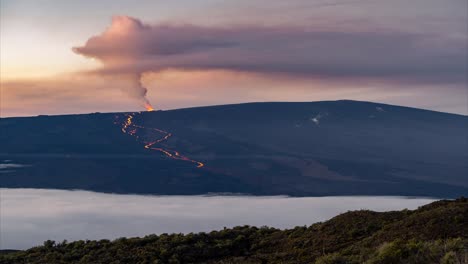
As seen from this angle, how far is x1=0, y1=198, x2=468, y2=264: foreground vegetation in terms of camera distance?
59.8ft

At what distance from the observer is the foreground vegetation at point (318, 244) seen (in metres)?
18.2

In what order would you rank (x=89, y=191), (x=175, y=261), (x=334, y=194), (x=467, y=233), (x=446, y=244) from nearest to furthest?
1. (x=446, y=244)
2. (x=467, y=233)
3. (x=175, y=261)
4. (x=334, y=194)
5. (x=89, y=191)

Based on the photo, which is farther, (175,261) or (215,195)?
(215,195)

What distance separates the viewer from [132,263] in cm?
2752

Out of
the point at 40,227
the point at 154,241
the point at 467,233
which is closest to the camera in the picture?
the point at 467,233

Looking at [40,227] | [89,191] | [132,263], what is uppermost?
[89,191]

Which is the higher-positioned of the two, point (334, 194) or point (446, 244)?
point (334, 194)

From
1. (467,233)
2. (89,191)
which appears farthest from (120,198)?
(467,233)

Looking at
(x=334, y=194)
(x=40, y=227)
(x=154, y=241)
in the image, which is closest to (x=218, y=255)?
(x=154, y=241)

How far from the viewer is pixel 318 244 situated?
83.9 feet

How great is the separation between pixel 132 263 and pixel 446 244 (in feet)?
44.8

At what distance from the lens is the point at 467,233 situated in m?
21.4

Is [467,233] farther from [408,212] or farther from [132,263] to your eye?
[132,263]

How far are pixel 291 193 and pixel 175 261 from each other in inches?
6338
